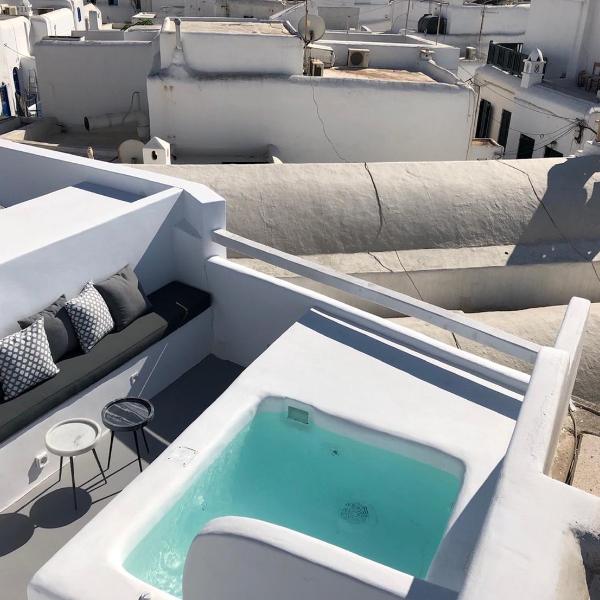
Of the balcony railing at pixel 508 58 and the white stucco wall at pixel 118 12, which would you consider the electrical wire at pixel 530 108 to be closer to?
the balcony railing at pixel 508 58

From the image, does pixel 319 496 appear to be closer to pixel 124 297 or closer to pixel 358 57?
pixel 124 297

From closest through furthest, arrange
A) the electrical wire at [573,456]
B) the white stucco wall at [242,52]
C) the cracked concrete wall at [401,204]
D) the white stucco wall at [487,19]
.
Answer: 1. the electrical wire at [573,456]
2. the cracked concrete wall at [401,204]
3. the white stucco wall at [242,52]
4. the white stucco wall at [487,19]

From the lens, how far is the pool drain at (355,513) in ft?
17.1

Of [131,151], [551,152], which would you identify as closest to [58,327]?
[131,151]

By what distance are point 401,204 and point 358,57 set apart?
7730mm

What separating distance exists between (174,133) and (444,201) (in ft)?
21.8

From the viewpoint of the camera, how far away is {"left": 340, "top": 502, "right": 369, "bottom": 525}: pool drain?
521 centimetres

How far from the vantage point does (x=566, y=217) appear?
37.3 ft

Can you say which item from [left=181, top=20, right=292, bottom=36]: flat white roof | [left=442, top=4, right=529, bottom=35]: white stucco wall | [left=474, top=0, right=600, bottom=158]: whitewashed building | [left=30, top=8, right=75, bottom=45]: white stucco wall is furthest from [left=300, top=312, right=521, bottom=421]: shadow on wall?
[left=442, top=4, right=529, bottom=35]: white stucco wall

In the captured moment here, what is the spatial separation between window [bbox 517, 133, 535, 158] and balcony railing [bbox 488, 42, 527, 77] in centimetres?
204

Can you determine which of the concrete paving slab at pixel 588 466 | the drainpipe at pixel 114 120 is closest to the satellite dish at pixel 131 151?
the drainpipe at pixel 114 120

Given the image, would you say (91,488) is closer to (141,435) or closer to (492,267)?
(141,435)

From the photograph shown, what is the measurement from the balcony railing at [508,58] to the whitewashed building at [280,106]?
5.84m

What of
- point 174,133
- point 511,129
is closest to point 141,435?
point 174,133
